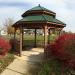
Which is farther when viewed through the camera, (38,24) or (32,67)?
(38,24)

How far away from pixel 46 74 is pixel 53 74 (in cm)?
49

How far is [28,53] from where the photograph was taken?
772 inches

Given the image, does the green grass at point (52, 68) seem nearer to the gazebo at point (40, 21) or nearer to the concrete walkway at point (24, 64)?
the concrete walkway at point (24, 64)

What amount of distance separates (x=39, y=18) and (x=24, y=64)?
4.68m

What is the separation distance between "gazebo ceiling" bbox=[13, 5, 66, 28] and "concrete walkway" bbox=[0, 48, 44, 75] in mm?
2769

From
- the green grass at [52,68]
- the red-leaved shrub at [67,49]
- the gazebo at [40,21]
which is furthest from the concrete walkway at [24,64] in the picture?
the red-leaved shrub at [67,49]

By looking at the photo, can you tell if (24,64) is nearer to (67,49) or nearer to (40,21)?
(40,21)

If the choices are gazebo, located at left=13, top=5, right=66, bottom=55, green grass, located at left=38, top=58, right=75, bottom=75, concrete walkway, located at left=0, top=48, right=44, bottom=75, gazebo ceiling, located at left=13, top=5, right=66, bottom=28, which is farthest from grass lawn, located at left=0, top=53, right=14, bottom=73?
gazebo ceiling, located at left=13, top=5, right=66, bottom=28

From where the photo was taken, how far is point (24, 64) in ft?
53.9

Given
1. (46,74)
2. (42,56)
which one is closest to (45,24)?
(42,56)

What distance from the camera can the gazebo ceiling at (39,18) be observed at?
1846cm

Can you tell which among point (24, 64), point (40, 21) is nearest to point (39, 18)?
point (40, 21)

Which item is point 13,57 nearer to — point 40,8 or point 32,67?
point 32,67

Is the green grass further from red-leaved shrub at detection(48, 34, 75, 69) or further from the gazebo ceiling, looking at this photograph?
the gazebo ceiling
